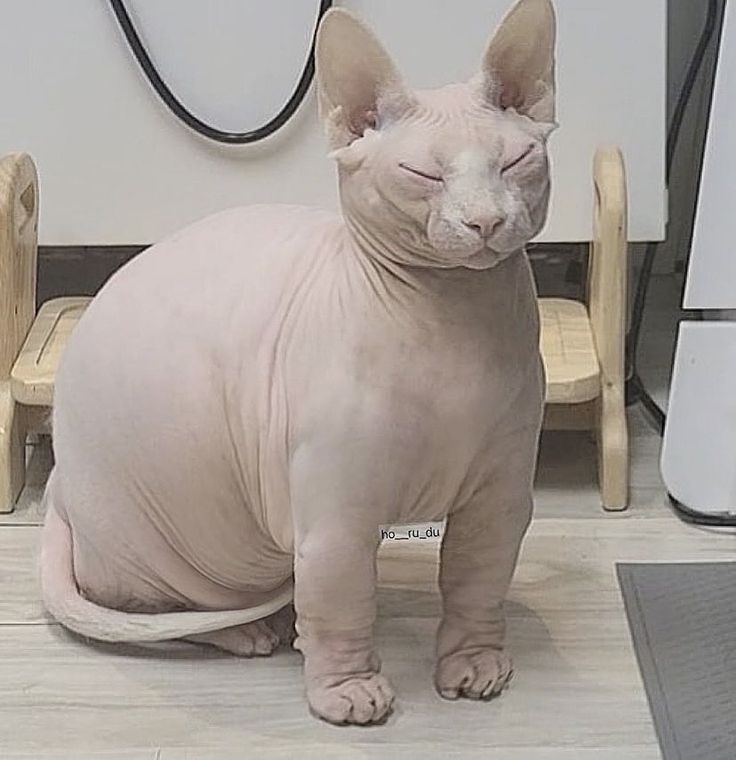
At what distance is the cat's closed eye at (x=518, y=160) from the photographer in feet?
2.89

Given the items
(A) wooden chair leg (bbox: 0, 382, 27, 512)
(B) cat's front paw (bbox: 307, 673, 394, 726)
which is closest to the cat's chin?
(B) cat's front paw (bbox: 307, 673, 394, 726)

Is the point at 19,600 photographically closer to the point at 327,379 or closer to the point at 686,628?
the point at 327,379

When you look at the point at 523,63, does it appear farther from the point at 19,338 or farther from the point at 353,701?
the point at 19,338

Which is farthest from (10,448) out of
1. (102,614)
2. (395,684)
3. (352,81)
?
(352,81)

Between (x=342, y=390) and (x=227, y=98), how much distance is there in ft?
1.58

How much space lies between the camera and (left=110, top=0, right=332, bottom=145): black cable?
4.24 ft

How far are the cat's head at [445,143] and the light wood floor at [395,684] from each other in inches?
12.8

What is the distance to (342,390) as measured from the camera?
930 mm

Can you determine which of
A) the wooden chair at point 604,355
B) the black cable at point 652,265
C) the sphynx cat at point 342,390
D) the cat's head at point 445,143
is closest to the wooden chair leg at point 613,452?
the wooden chair at point 604,355

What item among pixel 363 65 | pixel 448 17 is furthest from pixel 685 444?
pixel 363 65

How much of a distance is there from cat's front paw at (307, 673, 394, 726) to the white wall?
0.49 meters

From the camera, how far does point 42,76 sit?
52.2 inches

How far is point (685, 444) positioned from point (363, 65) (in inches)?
20.9

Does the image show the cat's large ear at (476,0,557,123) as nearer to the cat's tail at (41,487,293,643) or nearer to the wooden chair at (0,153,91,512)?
the cat's tail at (41,487,293,643)
